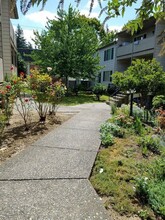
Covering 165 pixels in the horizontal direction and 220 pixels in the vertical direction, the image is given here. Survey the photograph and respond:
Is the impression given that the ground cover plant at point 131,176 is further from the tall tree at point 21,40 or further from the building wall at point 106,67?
the tall tree at point 21,40

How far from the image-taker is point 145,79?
27.7 ft

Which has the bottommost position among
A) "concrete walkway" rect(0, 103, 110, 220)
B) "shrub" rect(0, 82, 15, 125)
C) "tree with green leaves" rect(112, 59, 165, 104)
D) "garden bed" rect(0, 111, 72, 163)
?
"concrete walkway" rect(0, 103, 110, 220)

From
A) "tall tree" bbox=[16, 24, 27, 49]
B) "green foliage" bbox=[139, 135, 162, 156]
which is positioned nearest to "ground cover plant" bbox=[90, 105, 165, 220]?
"green foliage" bbox=[139, 135, 162, 156]

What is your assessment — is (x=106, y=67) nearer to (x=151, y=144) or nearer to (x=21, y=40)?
(x=151, y=144)

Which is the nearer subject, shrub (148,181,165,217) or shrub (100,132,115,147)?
shrub (148,181,165,217)

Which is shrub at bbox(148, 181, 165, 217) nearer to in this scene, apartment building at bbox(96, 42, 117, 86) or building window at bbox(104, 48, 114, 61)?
apartment building at bbox(96, 42, 117, 86)

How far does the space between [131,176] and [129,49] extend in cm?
1710

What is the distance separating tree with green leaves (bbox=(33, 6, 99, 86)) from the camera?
1703 cm

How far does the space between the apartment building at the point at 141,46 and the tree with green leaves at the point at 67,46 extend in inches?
139

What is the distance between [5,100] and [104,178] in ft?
14.6

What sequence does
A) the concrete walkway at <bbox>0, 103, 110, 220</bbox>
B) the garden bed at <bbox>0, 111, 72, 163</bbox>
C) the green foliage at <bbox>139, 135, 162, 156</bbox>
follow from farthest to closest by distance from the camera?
the green foliage at <bbox>139, 135, 162, 156</bbox>, the garden bed at <bbox>0, 111, 72, 163</bbox>, the concrete walkway at <bbox>0, 103, 110, 220</bbox>

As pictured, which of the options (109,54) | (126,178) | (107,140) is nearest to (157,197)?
(126,178)

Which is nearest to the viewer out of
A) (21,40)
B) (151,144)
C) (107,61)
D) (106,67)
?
(151,144)

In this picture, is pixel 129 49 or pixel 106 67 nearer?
pixel 129 49
